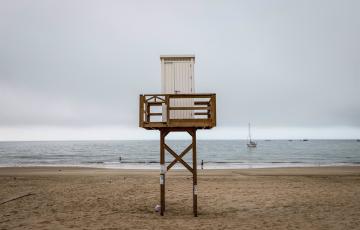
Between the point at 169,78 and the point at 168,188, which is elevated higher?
the point at 169,78

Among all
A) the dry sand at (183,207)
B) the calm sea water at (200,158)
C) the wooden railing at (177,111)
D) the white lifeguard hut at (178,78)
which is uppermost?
the white lifeguard hut at (178,78)

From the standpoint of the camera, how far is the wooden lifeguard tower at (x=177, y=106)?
1180 centimetres

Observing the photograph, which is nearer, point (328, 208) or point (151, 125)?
point (151, 125)

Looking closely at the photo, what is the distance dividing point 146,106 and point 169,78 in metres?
1.63

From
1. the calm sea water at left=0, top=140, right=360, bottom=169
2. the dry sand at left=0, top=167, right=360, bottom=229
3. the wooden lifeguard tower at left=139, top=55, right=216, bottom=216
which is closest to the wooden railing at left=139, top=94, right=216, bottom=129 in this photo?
the wooden lifeguard tower at left=139, top=55, right=216, bottom=216

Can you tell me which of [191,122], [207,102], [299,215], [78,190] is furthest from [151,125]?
[78,190]

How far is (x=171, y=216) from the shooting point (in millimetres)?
12398

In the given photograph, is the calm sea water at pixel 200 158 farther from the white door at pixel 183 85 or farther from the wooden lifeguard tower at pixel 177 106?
the white door at pixel 183 85

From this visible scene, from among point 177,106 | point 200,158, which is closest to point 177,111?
point 177,106

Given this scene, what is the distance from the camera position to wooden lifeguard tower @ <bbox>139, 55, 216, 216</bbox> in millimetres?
11797

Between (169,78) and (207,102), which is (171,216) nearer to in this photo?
(207,102)

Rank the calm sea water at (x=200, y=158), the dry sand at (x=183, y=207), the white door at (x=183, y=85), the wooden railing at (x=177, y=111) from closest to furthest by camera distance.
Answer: the dry sand at (x=183, y=207), the wooden railing at (x=177, y=111), the white door at (x=183, y=85), the calm sea water at (x=200, y=158)

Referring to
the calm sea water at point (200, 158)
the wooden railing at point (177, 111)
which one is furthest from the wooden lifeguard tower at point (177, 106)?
the calm sea water at point (200, 158)

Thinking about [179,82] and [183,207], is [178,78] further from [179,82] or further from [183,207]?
[183,207]
